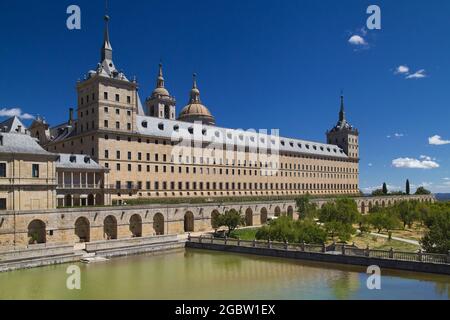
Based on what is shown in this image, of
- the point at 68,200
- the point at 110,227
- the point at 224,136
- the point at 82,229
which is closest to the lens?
the point at 82,229

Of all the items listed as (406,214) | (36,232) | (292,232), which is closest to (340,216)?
(292,232)

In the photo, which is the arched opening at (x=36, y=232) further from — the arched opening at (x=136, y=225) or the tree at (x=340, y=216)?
the tree at (x=340, y=216)

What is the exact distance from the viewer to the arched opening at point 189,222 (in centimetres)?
5497

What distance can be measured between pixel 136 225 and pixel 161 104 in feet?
156

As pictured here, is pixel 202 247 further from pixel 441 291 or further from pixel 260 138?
→ pixel 260 138

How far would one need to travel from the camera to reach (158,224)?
171ft

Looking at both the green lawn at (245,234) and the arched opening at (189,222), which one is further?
the arched opening at (189,222)

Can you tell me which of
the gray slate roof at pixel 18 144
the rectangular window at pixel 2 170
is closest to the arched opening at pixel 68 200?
the gray slate roof at pixel 18 144

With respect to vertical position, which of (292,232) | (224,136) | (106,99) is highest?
(106,99)

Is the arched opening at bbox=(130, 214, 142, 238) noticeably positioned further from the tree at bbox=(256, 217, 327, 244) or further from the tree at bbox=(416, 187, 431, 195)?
the tree at bbox=(416, 187, 431, 195)

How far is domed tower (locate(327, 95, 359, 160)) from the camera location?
371 ft

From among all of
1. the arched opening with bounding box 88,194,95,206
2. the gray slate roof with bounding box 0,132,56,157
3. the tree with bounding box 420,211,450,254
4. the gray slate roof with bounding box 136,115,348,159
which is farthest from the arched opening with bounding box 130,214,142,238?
the tree with bounding box 420,211,450,254

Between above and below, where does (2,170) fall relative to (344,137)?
below

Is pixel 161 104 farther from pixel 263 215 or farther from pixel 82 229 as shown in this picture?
pixel 82 229
